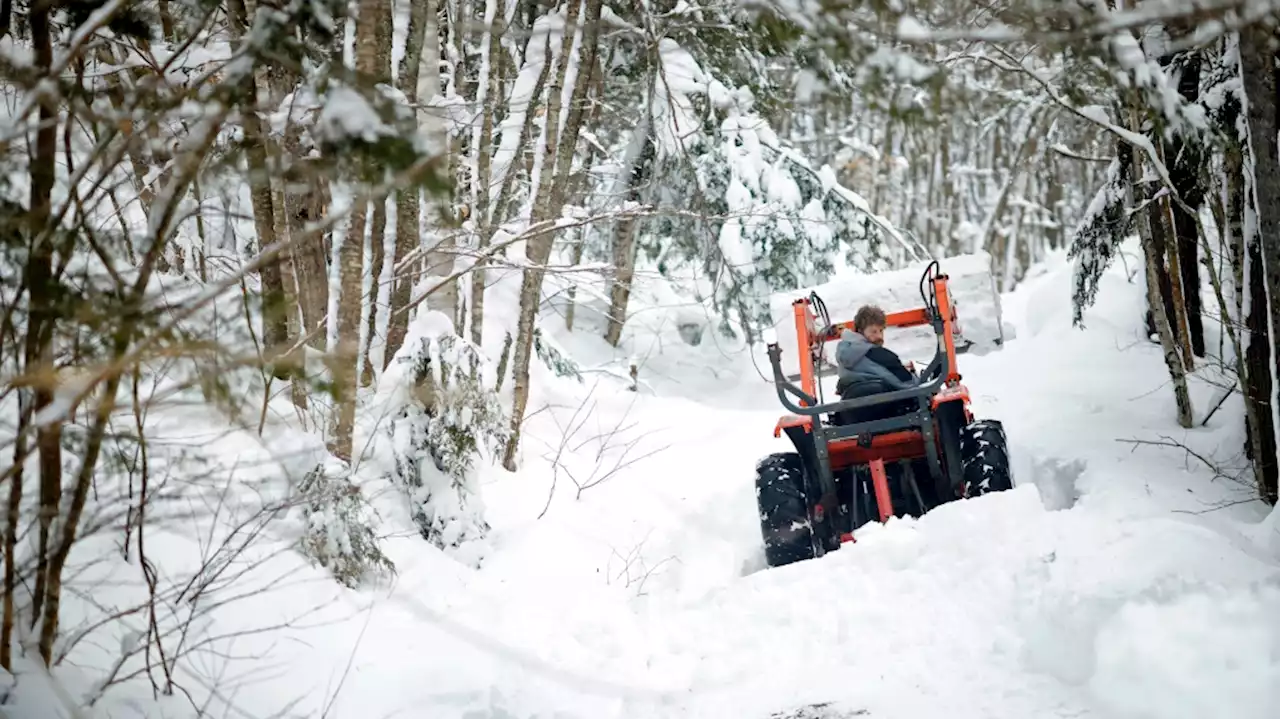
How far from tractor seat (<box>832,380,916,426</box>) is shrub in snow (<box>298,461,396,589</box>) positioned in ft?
9.86

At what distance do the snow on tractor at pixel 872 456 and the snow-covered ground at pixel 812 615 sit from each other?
0.58m

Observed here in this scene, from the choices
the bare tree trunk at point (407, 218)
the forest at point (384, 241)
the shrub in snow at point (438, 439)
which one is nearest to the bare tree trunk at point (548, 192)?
the forest at point (384, 241)

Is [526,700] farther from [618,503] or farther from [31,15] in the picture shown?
[618,503]

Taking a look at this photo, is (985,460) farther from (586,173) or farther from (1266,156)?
(586,173)

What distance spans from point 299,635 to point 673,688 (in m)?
1.60

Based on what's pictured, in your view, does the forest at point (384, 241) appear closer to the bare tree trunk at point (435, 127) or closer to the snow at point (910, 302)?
the bare tree trunk at point (435, 127)

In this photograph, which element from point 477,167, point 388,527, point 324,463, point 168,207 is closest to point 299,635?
point 324,463

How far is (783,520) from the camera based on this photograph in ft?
21.2

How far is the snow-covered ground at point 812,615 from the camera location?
387cm

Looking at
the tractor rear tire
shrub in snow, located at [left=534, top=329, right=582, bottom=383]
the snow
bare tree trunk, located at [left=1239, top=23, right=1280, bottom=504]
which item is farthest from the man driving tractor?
shrub in snow, located at [left=534, top=329, right=582, bottom=383]

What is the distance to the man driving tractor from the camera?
6625mm

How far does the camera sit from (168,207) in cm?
303

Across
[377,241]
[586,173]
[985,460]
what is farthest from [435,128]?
[586,173]

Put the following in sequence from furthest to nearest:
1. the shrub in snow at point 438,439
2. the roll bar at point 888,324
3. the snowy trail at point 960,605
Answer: the roll bar at point 888,324 < the shrub in snow at point 438,439 < the snowy trail at point 960,605
